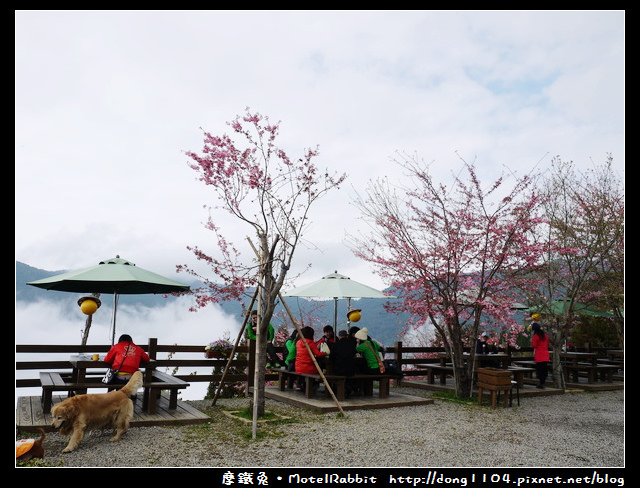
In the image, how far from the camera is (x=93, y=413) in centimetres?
602

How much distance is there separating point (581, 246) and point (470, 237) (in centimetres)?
466

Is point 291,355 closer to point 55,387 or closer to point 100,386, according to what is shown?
point 100,386

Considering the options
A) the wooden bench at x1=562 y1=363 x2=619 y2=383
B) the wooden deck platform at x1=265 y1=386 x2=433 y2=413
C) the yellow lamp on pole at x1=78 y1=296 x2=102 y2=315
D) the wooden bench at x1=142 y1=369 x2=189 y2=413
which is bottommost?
the wooden bench at x1=562 y1=363 x2=619 y2=383

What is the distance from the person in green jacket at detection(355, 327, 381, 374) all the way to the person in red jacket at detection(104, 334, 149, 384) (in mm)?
4034

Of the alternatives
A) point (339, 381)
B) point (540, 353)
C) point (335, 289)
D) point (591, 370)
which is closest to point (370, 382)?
point (339, 381)

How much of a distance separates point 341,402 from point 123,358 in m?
3.75

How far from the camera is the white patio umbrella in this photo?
11.4 metres

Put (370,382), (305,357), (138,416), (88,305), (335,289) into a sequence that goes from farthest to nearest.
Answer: (335,289)
(370,382)
(305,357)
(88,305)
(138,416)

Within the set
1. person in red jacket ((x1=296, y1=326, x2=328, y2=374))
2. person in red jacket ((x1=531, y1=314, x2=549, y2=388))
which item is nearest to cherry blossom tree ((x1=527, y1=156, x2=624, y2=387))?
person in red jacket ((x1=531, y1=314, x2=549, y2=388))

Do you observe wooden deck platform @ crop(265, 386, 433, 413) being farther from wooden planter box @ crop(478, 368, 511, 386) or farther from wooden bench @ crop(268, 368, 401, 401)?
wooden planter box @ crop(478, 368, 511, 386)

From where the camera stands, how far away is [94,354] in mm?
8586

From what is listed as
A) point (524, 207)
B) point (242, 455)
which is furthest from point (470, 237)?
point (242, 455)

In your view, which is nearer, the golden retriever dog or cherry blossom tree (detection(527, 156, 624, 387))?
the golden retriever dog

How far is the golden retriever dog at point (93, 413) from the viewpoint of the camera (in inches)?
226
